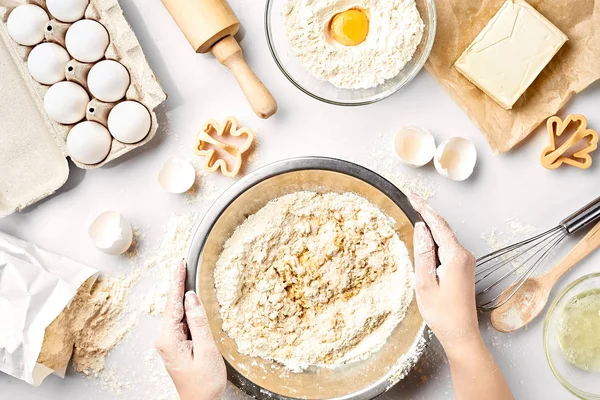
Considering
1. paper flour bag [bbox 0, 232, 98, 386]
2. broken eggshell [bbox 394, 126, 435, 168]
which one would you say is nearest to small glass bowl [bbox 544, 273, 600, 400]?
broken eggshell [bbox 394, 126, 435, 168]

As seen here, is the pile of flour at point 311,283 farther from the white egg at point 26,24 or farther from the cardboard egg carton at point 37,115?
the white egg at point 26,24

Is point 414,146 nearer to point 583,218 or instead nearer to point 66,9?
point 583,218

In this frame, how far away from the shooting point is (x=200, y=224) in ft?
5.01

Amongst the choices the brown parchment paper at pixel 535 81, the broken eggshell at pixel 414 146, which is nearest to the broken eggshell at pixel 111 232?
the broken eggshell at pixel 414 146

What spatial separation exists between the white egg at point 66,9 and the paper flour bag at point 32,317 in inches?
26.2

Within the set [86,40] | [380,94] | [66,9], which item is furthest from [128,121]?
[380,94]

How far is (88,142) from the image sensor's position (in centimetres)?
161

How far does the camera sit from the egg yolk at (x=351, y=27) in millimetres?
1640

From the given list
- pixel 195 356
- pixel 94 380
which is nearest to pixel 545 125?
pixel 195 356

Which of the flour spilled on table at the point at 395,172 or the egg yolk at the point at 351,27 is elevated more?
the egg yolk at the point at 351,27

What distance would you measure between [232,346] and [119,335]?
35 cm

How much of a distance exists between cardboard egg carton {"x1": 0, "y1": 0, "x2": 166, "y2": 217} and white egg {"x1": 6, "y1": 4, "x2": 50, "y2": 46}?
0.11 feet

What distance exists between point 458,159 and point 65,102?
3.60ft

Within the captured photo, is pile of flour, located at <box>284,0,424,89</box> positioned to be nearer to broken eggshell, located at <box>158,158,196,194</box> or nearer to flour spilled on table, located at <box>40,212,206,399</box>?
broken eggshell, located at <box>158,158,196,194</box>
